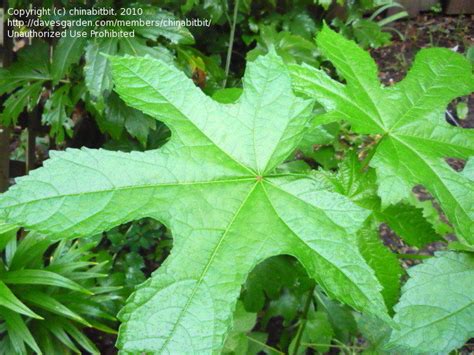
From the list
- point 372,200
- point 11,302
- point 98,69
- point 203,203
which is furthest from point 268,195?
point 11,302

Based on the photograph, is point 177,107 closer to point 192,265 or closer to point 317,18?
point 192,265

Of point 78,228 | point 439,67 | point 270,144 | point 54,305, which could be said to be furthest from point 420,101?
point 54,305

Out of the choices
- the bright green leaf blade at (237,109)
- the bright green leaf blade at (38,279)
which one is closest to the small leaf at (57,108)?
the bright green leaf blade at (38,279)

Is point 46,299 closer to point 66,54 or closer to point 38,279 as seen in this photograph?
point 38,279

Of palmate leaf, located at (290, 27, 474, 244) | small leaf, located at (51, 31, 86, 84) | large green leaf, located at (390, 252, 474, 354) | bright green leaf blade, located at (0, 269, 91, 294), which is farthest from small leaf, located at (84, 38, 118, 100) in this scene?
large green leaf, located at (390, 252, 474, 354)

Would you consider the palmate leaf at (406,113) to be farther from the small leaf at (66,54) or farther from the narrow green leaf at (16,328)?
the narrow green leaf at (16,328)

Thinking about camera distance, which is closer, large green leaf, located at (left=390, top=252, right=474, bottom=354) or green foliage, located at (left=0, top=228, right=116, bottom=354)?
large green leaf, located at (left=390, top=252, right=474, bottom=354)

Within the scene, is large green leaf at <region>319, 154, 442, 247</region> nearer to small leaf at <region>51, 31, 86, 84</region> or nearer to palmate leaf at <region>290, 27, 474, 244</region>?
palmate leaf at <region>290, 27, 474, 244</region>

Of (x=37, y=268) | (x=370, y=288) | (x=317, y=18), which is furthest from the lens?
(x=317, y=18)
